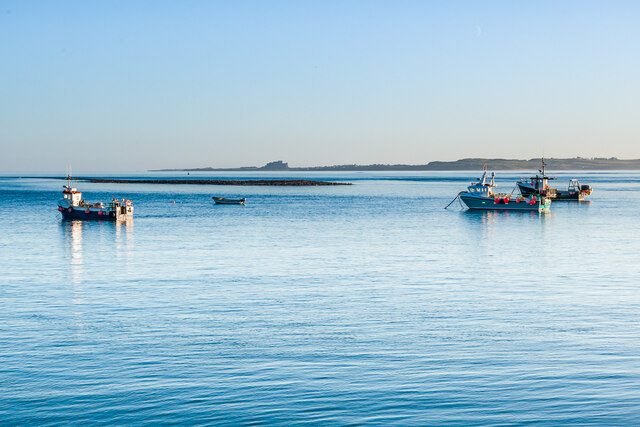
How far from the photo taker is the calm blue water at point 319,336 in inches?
748

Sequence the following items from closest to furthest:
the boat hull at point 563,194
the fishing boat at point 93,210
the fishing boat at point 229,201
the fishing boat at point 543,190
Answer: the fishing boat at point 93,210, the fishing boat at point 229,201, the fishing boat at point 543,190, the boat hull at point 563,194

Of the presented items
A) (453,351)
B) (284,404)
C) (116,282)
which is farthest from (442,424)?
(116,282)

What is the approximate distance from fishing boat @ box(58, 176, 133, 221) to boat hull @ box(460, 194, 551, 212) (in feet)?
183

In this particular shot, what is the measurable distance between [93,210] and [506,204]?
64.5m

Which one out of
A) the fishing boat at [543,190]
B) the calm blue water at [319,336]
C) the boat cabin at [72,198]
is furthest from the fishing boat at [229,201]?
the calm blue water at [319,336]

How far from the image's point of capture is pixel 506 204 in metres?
119

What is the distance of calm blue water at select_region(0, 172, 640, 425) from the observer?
62.3ft

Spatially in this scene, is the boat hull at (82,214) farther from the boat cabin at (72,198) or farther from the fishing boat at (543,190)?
the fishing boat at (543,190)

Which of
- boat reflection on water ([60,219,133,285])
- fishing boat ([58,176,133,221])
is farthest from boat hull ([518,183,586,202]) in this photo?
boat reflection on water ([60,219,133,285])

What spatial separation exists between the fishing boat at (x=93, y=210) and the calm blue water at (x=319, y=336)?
3418 centimetres

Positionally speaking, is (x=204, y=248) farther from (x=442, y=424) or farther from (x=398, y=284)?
(x=442, y=424)

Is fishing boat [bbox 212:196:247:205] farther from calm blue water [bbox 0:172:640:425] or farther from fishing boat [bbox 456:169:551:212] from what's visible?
calm blue water [bbox 0:172:640:425]

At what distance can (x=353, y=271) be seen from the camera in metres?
46.2

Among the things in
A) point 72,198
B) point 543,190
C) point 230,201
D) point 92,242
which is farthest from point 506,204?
point 92,242
